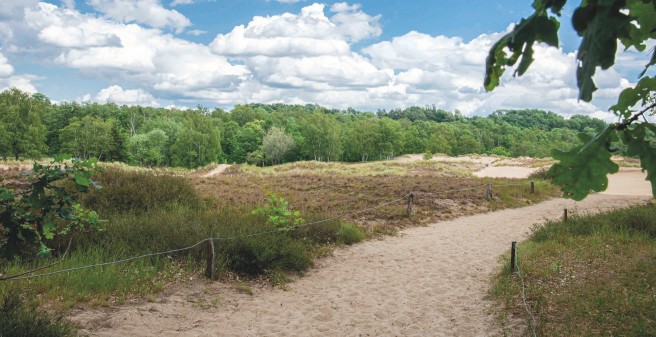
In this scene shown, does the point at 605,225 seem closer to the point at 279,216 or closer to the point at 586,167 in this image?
the point at 279,216

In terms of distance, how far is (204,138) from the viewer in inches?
3078

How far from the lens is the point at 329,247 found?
11031 millimetres

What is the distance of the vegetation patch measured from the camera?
548cm

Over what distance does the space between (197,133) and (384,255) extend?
72.0 metres

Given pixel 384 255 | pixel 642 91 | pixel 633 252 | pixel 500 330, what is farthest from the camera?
pixel 384 255

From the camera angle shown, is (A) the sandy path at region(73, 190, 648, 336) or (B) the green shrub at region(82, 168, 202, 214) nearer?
(A) the sandy path at region(73, 190, 648, 336)

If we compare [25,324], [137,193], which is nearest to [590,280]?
[25,324]

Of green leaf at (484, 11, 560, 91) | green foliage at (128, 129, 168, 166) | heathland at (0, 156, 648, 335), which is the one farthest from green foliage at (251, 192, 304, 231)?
green foliage at (128, 129, 168, 166)

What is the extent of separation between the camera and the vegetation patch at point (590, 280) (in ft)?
18.0

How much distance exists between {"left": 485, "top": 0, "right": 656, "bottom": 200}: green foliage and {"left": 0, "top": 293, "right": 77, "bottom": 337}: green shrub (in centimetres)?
508

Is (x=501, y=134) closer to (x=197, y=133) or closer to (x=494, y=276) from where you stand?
(x=197, y=133)

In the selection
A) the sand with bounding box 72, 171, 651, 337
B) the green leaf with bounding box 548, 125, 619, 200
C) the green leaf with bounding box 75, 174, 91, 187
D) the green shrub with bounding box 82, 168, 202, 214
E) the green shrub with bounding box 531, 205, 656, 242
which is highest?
the green leaf with bounding box 548, 125, 619, 200

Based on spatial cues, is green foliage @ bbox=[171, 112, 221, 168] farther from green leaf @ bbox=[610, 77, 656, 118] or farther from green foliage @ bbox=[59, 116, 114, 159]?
green leaf @ bbox=[610, 77, 656, 118]

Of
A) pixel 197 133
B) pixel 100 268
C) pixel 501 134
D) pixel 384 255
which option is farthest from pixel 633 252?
pixel 501 134
